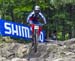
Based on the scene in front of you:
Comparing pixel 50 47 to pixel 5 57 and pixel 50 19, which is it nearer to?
pixel 5 57

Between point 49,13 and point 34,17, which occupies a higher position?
point 34,17

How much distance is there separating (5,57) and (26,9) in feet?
13.9

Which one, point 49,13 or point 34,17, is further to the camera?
point 49,13

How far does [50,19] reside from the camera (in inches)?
485

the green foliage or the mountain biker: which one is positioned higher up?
the mountain biker

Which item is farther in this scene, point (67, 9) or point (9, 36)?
point (67, 9)

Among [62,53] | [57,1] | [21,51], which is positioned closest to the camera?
[62,53]

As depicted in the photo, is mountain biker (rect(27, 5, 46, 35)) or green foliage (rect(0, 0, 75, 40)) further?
green foliage (rect(0, 0, 75, 40))

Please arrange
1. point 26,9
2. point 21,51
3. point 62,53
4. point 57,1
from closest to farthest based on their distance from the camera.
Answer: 1. point 62,53
2. point 21,51
3. point 57,1
4. point 26,9

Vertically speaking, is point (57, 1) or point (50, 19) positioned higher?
point (57, 1)

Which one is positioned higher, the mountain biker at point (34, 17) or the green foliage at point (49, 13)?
the mountain biker at point (34, 17)

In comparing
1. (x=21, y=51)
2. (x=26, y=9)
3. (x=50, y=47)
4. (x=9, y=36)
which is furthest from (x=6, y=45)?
(x=26, y=9)

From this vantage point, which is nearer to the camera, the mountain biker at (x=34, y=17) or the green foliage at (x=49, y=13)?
the mountain biker at (x=34, y=17)

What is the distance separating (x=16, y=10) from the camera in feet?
40.3
